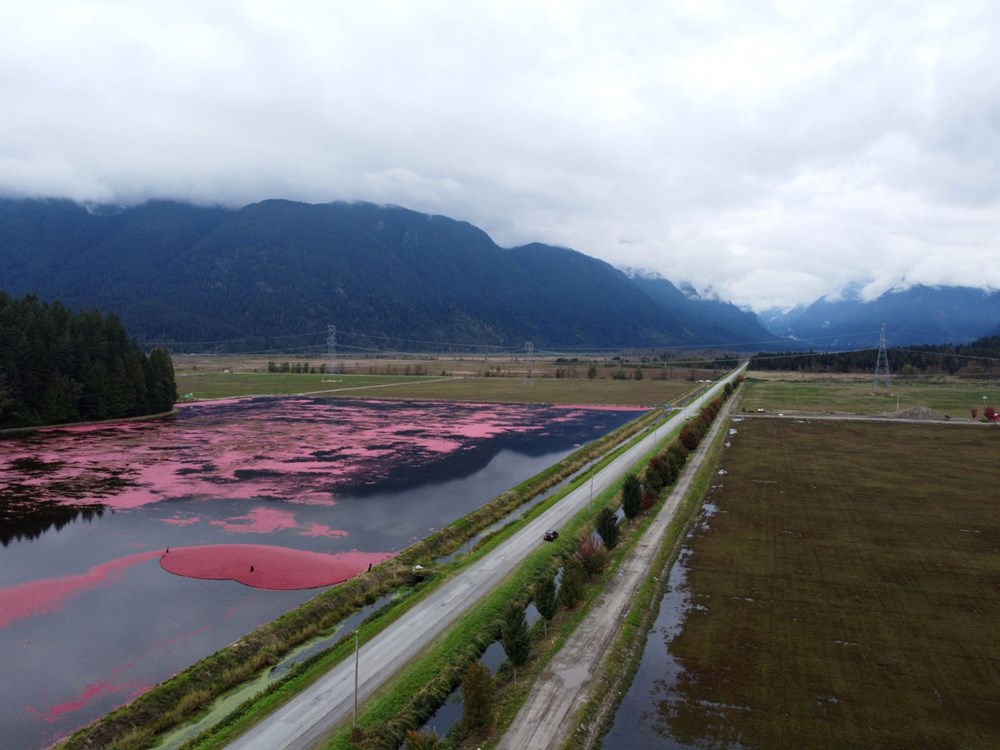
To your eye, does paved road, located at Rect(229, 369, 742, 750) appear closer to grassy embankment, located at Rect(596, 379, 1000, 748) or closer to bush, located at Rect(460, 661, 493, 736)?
bush, located at Rect(460, 661, 493, 736)

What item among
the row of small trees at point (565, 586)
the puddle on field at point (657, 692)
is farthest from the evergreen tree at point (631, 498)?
the puddle on field at point (657, 692)

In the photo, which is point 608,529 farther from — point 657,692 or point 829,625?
point 657,692

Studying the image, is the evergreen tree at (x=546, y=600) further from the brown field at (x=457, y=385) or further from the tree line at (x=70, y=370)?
the brown field at (x=457, y=385)

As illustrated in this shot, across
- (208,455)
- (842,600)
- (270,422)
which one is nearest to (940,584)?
(842,600)

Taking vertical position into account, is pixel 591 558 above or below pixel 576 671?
above

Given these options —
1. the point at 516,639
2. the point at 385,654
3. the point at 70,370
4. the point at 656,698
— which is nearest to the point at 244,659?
the point at 385,654
